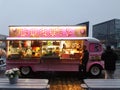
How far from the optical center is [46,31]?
24.0 meters

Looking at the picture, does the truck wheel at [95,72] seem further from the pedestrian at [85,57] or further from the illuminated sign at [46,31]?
the illuminated sign at [46,31]

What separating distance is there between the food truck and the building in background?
Answer: 13173mm

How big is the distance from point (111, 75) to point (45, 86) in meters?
5.85

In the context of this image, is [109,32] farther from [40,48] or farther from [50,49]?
[40,48]

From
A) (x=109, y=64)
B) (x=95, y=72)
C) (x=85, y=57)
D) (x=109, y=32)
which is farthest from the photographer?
(x=109, y=32)

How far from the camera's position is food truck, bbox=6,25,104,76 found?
2308cm

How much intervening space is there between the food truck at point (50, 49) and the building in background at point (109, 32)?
13.2m

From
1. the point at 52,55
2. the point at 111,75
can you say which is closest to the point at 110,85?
the point at 111,75

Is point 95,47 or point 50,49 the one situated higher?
point 95,47

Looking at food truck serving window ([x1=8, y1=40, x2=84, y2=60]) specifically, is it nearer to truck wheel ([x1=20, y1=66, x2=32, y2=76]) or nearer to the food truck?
the food truck

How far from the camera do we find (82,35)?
78.7 feet

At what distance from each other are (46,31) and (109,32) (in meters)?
15.9

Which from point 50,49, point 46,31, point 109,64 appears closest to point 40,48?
point 50,49

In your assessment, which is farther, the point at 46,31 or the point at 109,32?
the point at 109,32
